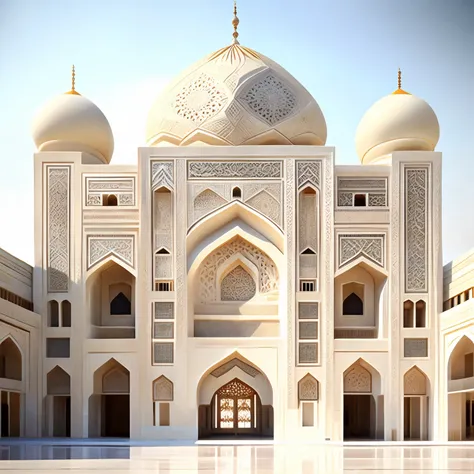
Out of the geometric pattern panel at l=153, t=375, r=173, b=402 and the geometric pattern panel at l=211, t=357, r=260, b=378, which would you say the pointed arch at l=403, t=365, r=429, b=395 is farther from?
the geometric pattern panel at l=153, t=375, r=173, b=402

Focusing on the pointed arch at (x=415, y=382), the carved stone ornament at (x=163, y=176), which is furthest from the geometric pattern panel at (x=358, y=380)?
the carved stone ornament at (x=163, y=176)

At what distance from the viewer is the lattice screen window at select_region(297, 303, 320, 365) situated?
16219 millimetres

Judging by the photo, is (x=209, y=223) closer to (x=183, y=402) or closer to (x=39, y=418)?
(x=183, y=402)

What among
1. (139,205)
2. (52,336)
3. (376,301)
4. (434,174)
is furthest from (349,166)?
(52,336)

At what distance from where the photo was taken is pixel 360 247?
1641cm

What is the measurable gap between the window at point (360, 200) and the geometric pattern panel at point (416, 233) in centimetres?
79

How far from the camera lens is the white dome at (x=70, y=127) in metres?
17.4

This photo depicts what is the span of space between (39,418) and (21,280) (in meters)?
2.55

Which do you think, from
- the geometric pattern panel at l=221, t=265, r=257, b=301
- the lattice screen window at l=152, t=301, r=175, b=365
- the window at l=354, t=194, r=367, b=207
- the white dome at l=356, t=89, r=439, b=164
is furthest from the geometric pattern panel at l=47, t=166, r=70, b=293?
the white dome at l=356, t=89, r=439, b=164

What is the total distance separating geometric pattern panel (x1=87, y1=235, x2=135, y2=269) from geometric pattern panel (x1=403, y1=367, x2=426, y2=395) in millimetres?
5494

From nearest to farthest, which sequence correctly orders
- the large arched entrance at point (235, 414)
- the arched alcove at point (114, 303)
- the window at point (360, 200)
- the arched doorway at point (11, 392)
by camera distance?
the arched doorway at point (11, 392)
the window at point (360, 200)
the arched alcove at point (114, 303)
the large arched entrance at point (235, 414)

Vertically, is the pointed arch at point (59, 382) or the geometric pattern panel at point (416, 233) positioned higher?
the geometric pattern panel at point (416, 233)

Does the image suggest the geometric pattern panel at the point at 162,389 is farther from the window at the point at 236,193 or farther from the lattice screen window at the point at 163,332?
the window at the point at 236,193

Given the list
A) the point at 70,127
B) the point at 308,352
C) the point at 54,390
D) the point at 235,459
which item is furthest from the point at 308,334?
the point at 70,127
